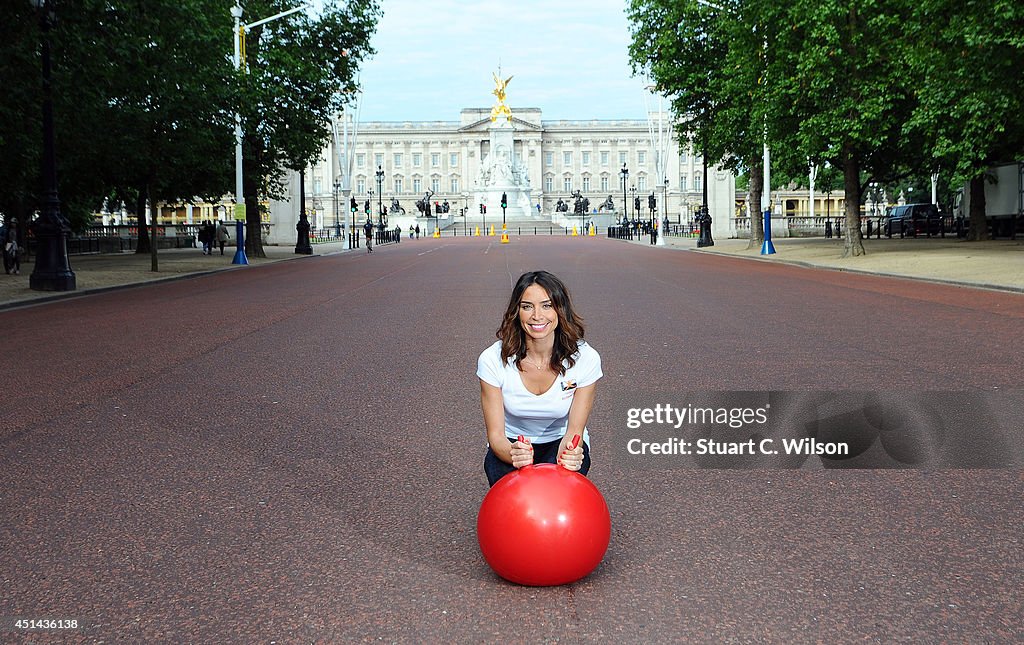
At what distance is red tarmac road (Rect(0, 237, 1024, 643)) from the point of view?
4.15 m

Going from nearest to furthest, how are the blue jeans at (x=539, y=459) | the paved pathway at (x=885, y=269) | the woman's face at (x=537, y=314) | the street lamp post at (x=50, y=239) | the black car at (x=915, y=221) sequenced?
the woman's face at (x=537, y=314) < the blue jeans at (x=539, y=459) < the paved pathway at (x=885, y=269) < the street lamp post at (x=50, y=239) < the black car at (x=915, y=221)

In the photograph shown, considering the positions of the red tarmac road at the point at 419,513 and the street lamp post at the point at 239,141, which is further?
the street lamp post at the point at 239,141

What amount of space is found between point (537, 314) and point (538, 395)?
406 millimetres

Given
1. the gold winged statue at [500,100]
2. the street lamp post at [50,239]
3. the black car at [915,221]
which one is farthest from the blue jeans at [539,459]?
the gold winged statue at [500,100]

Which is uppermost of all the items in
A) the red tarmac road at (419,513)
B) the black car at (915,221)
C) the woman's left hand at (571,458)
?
the black car at (915,221)

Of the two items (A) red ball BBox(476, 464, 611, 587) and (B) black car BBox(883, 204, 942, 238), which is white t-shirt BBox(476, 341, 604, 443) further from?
(B) black car BBox(883, 204, 942, 238)

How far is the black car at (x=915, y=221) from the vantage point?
5734 centimetres

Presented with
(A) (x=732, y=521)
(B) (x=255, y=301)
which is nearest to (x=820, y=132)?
(B) (x=255, y=301)

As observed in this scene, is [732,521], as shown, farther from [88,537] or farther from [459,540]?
[88,537]

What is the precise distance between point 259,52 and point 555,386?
40.8 metres

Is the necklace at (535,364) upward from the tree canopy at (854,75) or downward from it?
downward

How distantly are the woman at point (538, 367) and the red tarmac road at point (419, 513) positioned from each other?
0.64 metres

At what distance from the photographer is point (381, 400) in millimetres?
8969

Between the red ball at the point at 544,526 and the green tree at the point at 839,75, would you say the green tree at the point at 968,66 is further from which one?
the red ball at the point at 544,526
